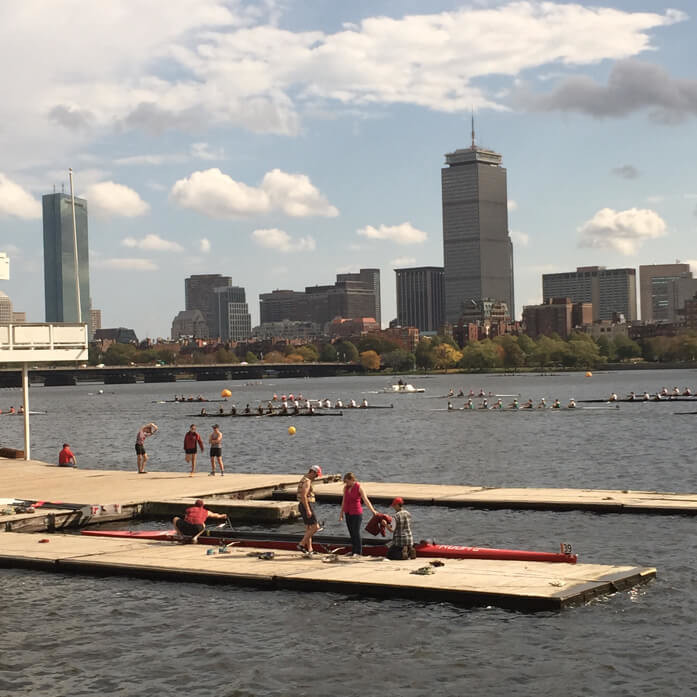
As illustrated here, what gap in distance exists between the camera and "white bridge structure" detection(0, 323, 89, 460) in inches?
2015

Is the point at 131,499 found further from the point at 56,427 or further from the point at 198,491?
the point at 56,427

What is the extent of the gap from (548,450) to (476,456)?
599cm

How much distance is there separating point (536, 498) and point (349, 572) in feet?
50.1

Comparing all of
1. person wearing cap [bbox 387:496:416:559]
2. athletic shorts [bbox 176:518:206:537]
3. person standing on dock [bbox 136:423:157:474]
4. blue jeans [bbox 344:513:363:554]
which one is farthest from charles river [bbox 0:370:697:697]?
person standing on dock [bbox 136:423:157:474]

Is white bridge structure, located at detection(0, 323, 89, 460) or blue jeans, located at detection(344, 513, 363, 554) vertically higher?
white bridge structure, located at detection(0, 323, 89, 460)

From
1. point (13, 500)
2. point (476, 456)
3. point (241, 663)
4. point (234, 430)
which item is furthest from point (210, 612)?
point (234, 430)

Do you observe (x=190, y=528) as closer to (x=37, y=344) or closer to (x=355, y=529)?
(x=355, y=529)

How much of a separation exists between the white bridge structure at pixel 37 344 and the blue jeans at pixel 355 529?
82.0 feet

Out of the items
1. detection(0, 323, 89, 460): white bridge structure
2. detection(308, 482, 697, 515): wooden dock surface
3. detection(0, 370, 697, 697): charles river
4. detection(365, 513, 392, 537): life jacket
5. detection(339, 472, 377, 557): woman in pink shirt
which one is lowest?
detection(0, 370, 697, 697): charles river

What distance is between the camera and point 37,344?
2046 inches

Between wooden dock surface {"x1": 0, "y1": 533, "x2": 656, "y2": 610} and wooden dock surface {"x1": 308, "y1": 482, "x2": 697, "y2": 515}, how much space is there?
1101cm

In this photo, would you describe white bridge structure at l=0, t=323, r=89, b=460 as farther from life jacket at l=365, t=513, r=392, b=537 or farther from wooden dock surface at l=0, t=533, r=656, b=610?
life jacket at l=365, t=513, r=392, b=537

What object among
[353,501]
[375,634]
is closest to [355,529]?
[353,501]

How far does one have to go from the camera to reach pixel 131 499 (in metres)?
39.9
